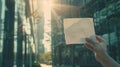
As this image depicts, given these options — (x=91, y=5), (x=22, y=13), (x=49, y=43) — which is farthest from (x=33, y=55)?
(x=91, y=5)

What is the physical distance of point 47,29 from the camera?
12.6 meters

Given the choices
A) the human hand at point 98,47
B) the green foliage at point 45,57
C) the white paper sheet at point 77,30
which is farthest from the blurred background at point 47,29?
the human hand at point 98,47

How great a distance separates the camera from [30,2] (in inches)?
468

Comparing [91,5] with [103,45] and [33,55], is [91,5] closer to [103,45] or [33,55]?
[33,55]

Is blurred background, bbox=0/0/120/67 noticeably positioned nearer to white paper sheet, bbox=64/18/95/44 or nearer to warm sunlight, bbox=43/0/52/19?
warm sunlight, bbox=43/0/52/19

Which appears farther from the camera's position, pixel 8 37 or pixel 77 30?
pixel 8 37

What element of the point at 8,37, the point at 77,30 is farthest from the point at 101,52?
the point at 8,37

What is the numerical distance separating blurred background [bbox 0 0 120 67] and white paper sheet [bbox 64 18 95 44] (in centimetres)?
928

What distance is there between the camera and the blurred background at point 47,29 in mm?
11211

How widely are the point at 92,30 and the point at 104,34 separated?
34.1 ft

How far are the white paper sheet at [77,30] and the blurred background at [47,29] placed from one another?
9284mm

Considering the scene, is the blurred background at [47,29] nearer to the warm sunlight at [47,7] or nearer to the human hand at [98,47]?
the warm sunlight at [47,7]

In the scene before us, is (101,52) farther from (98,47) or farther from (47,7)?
(47,7)

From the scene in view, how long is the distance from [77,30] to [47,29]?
11.3 meters
